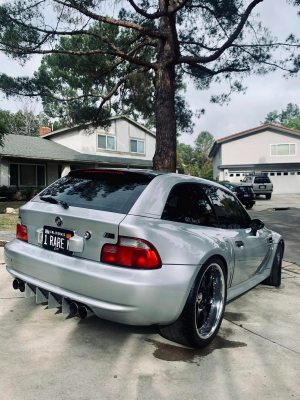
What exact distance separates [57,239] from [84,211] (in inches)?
13.8

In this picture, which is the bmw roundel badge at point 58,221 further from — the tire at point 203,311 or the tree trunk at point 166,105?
the tree trunk at point 166,105

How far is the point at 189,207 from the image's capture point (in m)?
3.24

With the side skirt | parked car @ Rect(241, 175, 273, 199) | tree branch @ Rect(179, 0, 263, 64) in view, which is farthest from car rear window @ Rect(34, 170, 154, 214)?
parked car @ Rect(241, 175, 273, 199)

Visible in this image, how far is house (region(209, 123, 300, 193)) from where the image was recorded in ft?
112

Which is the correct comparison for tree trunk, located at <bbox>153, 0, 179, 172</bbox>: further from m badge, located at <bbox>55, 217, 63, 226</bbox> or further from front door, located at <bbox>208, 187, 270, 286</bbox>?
m badge, located at <bbox>55, 217, 63, 226</bbox>

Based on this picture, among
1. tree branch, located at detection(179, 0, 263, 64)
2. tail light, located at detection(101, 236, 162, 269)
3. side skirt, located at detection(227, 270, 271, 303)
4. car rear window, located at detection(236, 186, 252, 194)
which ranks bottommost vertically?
side skirt, located at detection(227, 270, 271, 303)

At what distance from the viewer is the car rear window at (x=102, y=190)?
293cm

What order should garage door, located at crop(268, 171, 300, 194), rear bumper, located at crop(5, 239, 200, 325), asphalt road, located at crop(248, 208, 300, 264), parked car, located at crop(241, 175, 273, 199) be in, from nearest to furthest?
1. rear bumper, located at crop(5, 239, 200, 325)
2. asphalt road, located at crop(248, 208, 300, 264)
3. parked car, located at crop(241, 175, 273, 199)
4. garage door, located at crop(268, 171, 300, 194)

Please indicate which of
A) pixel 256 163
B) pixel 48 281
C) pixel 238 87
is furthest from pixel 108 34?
pixel 256 163

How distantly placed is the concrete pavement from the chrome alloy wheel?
0.17m

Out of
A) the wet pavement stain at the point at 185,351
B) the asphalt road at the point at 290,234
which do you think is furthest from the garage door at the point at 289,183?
the wet pavement stain at the point at 185,351

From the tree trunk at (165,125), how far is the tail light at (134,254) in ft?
24.5

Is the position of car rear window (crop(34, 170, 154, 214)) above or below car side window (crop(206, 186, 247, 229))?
above

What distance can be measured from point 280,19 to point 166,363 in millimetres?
10587
